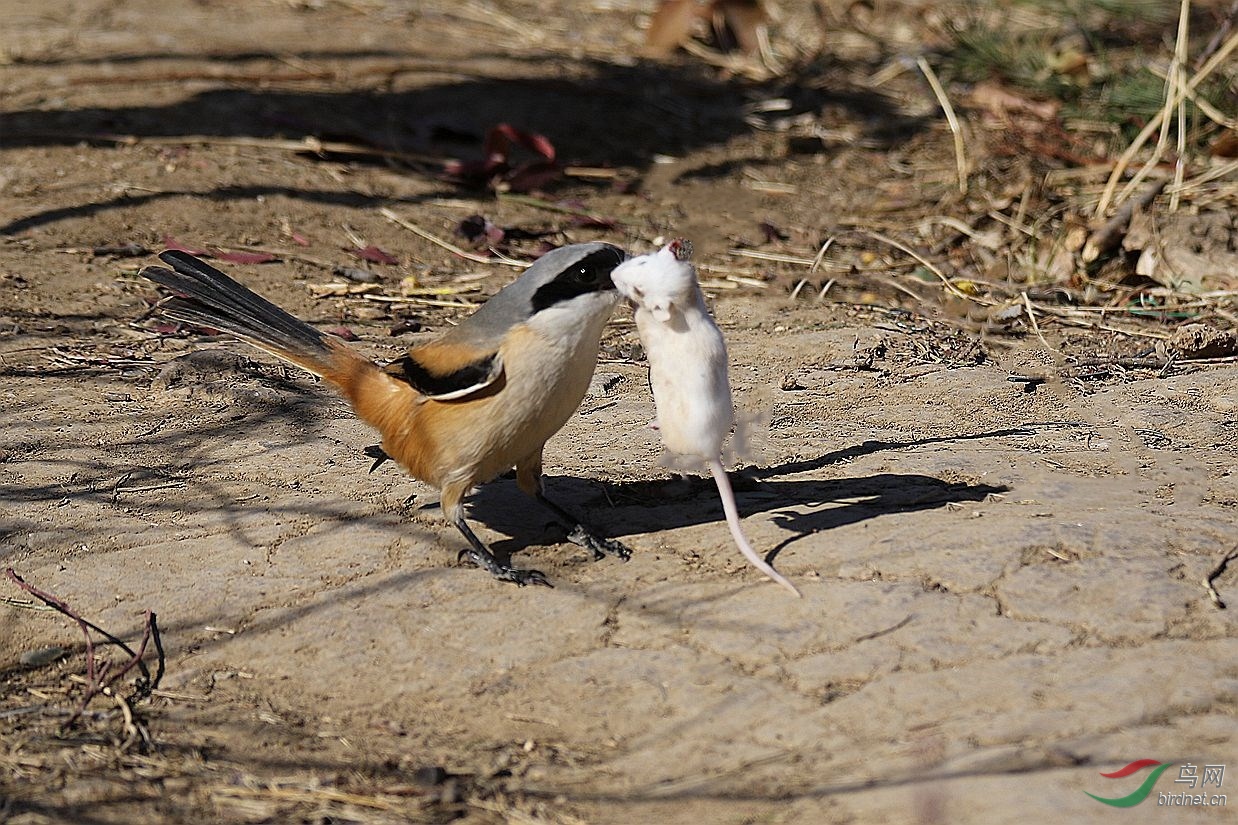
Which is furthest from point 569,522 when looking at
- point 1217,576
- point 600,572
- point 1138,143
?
point 1138,143

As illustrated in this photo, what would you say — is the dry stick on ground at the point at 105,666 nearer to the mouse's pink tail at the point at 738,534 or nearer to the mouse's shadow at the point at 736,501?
the mouse's shadow at the point at 736,501

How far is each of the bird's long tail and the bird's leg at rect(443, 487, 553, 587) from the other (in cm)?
58

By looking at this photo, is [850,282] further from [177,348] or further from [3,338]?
[3,338]

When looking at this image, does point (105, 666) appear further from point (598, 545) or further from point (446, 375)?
point (598, 545)

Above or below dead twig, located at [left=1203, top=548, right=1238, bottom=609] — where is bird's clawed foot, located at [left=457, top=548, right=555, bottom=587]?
below

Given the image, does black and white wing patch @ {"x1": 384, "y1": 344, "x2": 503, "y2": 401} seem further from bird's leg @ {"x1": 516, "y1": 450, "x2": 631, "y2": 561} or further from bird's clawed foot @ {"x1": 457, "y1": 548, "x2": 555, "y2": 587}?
bird's clawed foot @ {"x1": 457, "y1": 548, "x2": 555, "y2": 587}

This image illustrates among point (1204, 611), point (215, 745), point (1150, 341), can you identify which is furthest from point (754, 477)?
point (1150, 341)

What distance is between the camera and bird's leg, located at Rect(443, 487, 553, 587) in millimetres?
3686

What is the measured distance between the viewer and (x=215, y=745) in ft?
10.0

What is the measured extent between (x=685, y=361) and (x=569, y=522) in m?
0.71

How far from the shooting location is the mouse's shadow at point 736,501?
3.91 meters

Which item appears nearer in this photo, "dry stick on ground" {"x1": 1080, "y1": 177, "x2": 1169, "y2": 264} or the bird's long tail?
the bird's long tail

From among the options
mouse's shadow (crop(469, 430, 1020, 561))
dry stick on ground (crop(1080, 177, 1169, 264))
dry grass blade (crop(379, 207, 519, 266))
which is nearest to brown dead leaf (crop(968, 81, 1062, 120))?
dry stick on ground (crop(1080, 177, 1169, 264))

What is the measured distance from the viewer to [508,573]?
368cm
